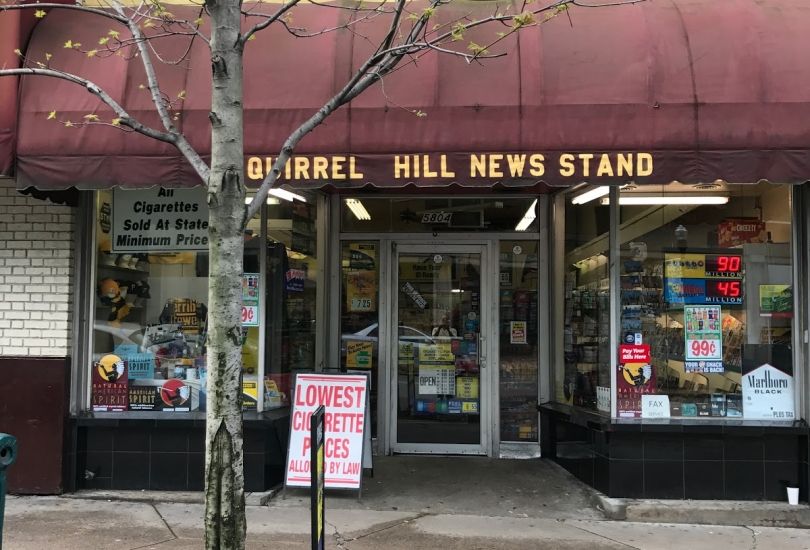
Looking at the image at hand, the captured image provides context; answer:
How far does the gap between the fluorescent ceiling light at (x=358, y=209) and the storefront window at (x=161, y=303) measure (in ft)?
4.05

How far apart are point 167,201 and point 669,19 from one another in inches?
185

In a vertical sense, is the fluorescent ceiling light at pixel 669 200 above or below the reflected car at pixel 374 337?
above

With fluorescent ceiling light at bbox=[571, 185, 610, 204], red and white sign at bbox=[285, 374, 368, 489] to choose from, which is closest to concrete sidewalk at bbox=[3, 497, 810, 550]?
red and white sign at bbox=[285, 374, 368, 489]

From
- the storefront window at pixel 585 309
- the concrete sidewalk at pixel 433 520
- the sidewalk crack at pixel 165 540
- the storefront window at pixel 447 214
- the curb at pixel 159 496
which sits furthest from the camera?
the storefront window at pixel 447 214

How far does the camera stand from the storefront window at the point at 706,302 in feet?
19.6

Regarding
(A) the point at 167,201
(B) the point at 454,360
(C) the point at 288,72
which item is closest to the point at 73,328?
(A) the point at 167,201

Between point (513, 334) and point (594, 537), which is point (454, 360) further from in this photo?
point (594, 537)

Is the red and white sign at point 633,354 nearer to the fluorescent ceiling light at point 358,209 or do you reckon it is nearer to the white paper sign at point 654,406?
the white paper sign at point 654,406

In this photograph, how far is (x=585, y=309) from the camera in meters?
6.77

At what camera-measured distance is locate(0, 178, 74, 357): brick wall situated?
609 centimetres

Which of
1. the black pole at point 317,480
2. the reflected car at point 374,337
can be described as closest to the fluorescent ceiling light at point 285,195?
the reflected car at point 374,337


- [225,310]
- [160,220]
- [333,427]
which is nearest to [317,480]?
[225,310]

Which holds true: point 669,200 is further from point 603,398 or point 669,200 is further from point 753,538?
point 753,538

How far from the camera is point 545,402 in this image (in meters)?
7.34
